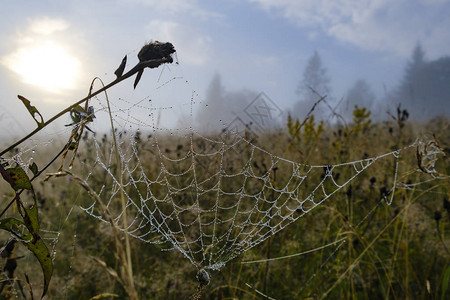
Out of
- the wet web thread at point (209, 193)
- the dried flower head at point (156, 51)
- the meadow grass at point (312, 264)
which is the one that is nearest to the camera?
the dried flower head at point (156, 51)

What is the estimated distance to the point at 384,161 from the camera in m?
3.48

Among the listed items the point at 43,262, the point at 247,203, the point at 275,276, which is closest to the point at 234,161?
the point at 247,203

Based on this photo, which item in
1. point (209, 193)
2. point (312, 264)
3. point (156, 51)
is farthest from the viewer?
point (209, 193)

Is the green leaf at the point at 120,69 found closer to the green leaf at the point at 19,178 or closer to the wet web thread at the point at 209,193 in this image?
the green leaf at the point at 19,178

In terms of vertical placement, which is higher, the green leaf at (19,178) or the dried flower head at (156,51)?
the dried flower head at (156,51)

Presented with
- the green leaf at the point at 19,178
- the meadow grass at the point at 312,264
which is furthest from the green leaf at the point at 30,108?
the meadow grass at the point at 312,264

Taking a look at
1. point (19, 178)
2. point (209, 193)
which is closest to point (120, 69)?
point (19, 178)

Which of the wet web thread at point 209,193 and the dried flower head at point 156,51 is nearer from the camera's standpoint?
the dried flower head at point 156,51

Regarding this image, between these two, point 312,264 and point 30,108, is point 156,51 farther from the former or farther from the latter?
point 312,264

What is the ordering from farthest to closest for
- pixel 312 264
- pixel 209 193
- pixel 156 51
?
pixel 209 193
pixel 312 264
pixel 156 51

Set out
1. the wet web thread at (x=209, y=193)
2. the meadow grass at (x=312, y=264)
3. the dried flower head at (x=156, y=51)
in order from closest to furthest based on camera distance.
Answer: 1. the dried flower head at (x=156, y=51)
2. the meadow grass at (x=312, y=264)
3. the wet web thread at (x=209, y=193)

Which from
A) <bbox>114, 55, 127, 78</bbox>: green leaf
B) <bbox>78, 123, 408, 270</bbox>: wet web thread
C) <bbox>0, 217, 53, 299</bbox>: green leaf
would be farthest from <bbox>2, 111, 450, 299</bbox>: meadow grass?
<bbox>114, 55, 127, 78</bbox>: green leaf

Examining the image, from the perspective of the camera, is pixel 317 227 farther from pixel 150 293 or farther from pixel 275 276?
pixel 150 293

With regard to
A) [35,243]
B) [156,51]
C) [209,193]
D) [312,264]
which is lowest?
[312,264]
